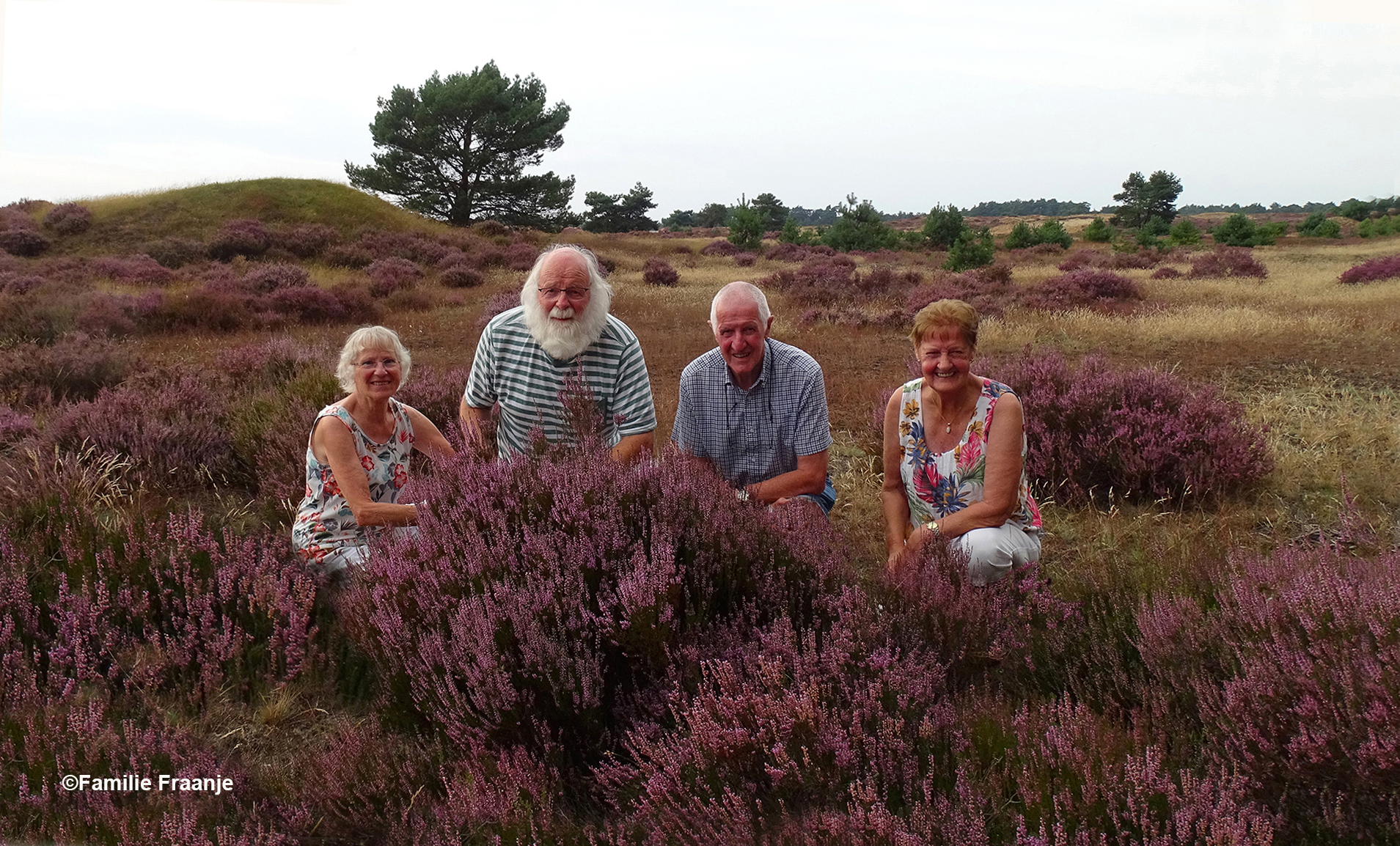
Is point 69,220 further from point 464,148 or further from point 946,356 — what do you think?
point 946,356

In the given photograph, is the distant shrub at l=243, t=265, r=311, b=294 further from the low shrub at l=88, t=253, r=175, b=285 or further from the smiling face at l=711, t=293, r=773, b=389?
the smiling face at l=711, t=293, r=773, b=389

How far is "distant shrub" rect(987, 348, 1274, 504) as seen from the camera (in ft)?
15.9

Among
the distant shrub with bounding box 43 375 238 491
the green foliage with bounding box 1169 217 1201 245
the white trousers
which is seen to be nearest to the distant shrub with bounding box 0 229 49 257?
the distant shrub with bounding box 43 375 238 491

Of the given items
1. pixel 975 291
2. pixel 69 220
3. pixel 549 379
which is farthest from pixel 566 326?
pixel 69 220

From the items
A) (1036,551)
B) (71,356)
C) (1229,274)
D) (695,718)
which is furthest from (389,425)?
(1229,274)

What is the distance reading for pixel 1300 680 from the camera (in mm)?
1975

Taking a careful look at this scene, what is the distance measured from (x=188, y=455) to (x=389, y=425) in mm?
2230

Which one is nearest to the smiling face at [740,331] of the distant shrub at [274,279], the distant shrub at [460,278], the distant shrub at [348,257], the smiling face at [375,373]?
the smiling face at [375,373]

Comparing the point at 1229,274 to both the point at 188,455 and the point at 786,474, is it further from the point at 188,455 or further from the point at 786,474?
the point at 188,455

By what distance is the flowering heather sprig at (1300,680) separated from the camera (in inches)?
71.1

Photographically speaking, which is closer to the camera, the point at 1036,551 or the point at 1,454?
the point at 1036,551

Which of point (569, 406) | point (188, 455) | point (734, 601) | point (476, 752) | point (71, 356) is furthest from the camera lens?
point (71, 356)

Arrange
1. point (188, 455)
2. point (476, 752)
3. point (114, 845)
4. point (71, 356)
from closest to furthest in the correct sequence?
point (114, 845), point (476, 752), point (188, 455), point (71, 356)

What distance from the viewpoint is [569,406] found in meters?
3.38
